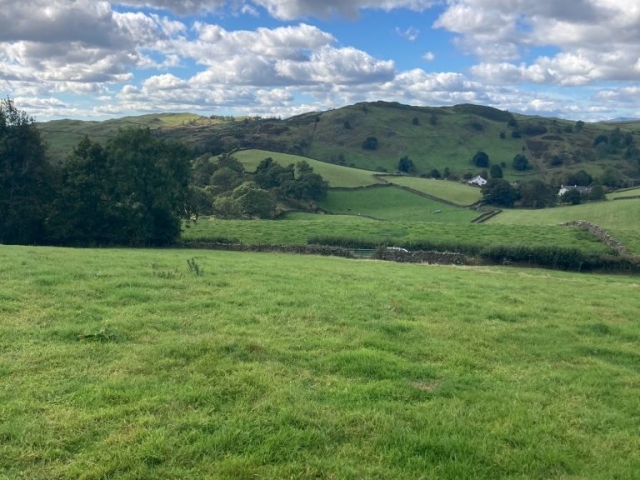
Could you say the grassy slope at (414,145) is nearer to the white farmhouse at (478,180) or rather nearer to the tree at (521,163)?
the tree at (521,163)

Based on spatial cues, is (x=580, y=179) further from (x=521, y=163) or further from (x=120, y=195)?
(x=120, y=195)

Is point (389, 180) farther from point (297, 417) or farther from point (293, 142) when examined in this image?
point (297, 417)

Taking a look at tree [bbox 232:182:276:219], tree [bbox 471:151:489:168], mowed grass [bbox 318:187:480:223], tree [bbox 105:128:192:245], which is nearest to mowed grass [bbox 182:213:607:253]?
tree [bbox 105:128:192:245]

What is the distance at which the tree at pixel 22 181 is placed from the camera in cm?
4109

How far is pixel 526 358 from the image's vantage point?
11.0 meters

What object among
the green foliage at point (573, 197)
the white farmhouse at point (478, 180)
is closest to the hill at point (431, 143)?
the white farmhouse at point (478, 180)

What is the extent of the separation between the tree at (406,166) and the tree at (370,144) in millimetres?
19756

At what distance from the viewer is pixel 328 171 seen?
122 m

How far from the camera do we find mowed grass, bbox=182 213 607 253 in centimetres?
4781

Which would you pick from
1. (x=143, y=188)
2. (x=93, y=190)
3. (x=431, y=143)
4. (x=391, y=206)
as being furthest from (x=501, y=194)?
(x=431, y=143)

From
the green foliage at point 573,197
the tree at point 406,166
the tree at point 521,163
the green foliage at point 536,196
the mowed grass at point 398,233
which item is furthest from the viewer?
the tree at point 406,166

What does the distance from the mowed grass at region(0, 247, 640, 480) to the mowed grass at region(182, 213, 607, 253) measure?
3266 cm

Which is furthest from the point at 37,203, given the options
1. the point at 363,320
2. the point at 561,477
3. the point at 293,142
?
the point at 293,142

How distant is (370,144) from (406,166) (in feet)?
80.6
